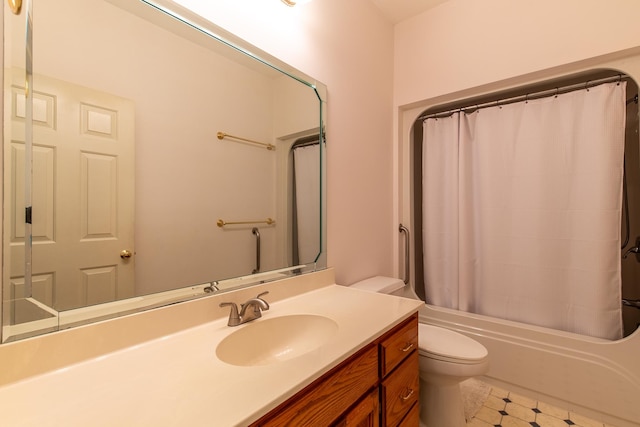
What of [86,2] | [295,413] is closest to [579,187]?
[295,413]

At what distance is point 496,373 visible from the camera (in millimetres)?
1835

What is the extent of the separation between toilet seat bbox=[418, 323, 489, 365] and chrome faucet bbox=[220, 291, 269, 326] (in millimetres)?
858

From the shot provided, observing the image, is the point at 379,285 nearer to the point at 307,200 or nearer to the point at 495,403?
the point at 307,200

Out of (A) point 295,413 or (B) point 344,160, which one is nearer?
(A) point 295,413

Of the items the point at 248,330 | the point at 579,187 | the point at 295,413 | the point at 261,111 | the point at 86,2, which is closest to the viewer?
the point at 295,413

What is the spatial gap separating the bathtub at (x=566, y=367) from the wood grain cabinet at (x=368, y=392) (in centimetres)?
99

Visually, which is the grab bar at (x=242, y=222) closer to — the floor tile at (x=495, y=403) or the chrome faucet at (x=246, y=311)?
the chrome faucet at (x=246, y=311)

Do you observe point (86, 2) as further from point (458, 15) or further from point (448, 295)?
point (448, 295)

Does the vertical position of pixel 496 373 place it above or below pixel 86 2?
below

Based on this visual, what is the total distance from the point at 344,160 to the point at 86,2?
4.18 feet

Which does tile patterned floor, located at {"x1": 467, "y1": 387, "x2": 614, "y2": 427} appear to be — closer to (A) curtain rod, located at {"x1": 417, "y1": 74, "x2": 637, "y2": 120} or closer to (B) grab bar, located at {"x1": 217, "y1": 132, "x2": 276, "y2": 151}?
(B) grab bar, located at {"x1": 217, "y1": 132, "x2": 276, "y2": 151}

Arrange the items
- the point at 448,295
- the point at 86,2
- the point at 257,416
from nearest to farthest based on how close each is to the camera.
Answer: the point at 257,416, the point at 86,2, the point at 448,295

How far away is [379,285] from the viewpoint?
177cm

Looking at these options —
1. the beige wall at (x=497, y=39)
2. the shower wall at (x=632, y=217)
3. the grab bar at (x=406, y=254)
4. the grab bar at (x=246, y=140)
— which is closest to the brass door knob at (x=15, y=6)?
the grab bar at (x=246, y=140)
